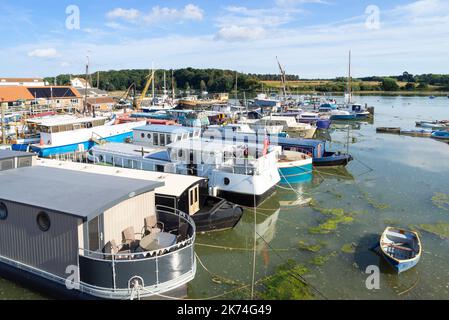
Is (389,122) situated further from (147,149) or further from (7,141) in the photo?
(7,141)

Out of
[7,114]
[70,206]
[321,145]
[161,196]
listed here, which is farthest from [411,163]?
[7,114]

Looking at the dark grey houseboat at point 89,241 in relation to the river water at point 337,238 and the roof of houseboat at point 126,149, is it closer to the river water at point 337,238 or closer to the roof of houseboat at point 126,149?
the river water at point 337,238

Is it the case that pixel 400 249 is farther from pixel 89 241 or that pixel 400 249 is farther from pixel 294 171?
pixel 89 241

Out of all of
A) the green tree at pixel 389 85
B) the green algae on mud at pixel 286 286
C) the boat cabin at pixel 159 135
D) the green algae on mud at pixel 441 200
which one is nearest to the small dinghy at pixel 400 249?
the green algae on mud at pixel 286 286

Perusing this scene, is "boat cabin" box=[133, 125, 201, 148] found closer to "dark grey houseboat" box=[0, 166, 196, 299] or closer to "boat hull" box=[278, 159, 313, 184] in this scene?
"boat hull" box=[278, 159, 313, 184]

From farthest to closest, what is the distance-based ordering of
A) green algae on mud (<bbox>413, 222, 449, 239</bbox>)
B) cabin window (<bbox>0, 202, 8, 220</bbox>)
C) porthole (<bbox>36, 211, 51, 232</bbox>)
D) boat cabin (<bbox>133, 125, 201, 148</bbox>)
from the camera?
1. boat cabin (<bbox>133, 125, 201, 148</bbox>)
2. green algae on mud (<bbox>413, 222, 449, 239</bbox>)
3. cabin window (<bbox>0, 202, 8, 220</bbox>)
4. porthole (<bbox>36, 211, 51, 232</bbox>)

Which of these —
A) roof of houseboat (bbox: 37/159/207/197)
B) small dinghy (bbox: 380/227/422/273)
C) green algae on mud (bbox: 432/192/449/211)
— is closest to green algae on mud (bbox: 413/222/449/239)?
small dinghy (bbox: 380/227/422/273)

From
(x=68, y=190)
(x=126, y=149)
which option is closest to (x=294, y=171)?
(x=126, y=149)
